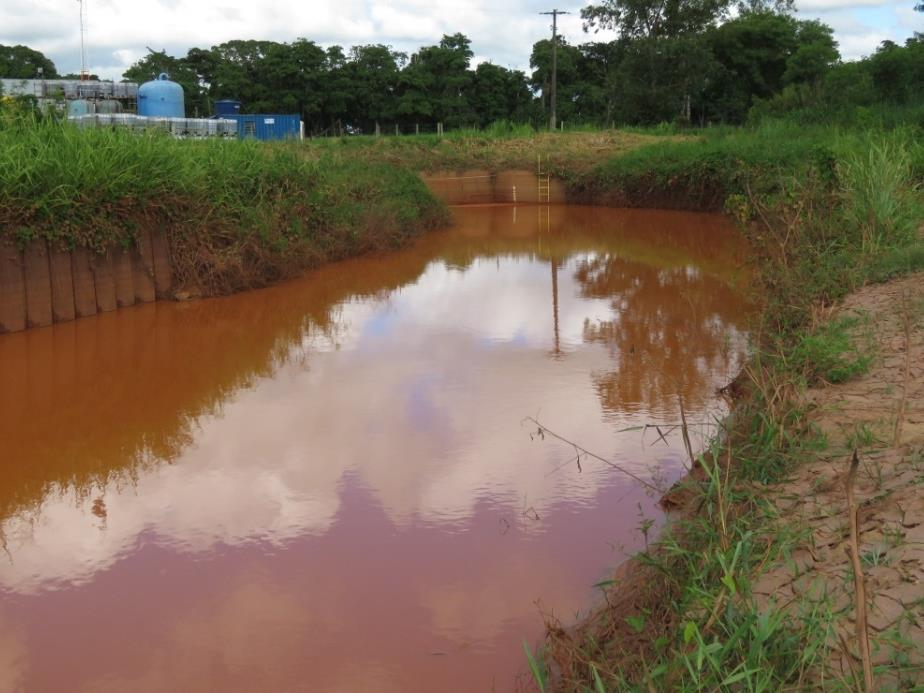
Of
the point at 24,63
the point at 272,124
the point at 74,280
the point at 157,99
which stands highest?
the point at 24,63

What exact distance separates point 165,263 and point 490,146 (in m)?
16.3

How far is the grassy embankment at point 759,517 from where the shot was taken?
2359 millimetres

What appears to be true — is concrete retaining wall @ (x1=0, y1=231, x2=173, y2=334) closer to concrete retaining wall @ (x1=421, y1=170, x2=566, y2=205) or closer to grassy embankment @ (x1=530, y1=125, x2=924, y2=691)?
grassy embankment @ (x1=530, y1=125, x2=924, y2=691)

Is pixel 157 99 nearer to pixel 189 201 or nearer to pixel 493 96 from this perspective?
pixel 493 96

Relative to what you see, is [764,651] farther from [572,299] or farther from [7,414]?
[572,299]

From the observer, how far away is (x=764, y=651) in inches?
91.4

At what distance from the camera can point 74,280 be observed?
8578 millimetres

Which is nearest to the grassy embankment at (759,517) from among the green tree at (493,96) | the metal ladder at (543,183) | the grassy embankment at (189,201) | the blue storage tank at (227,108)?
the grassy embankment at (189,201)

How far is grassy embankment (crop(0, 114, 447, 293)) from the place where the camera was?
26.8 ft

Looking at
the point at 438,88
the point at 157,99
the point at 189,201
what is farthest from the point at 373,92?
the point at 189,201

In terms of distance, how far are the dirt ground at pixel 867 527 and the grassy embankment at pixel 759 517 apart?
0.04 metres

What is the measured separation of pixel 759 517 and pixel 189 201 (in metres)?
7.60

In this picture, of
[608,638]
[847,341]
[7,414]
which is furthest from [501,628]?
[7,414]

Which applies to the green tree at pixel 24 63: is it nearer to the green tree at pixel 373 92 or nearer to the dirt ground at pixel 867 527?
the green tree at pixel 373 92
